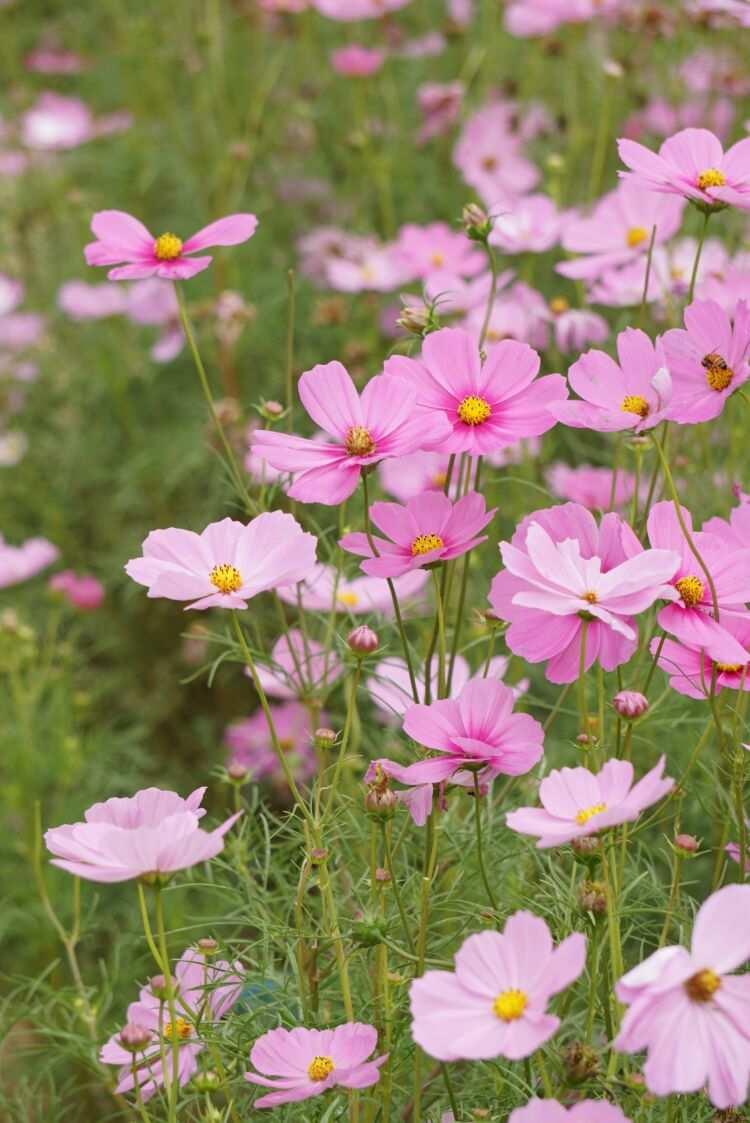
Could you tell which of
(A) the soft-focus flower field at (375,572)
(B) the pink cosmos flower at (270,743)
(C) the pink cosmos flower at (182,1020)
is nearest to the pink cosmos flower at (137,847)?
(A) the soft-focus flower field at (375,572)

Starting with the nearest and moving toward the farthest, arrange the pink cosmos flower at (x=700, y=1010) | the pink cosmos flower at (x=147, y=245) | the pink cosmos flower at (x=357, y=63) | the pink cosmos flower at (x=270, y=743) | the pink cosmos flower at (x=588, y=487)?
the pink cosmos flower at (x=700, y=1010) → the pink cosmos flower at (x=147, y=245) → the pink cosmos flower at (x=588, y=487) → the pink cosmos flower at (x=270, y=743) → the pink cosmos flower at (x=357, y=63)

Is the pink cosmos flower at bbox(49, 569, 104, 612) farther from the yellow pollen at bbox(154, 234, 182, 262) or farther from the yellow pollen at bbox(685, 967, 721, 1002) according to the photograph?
the yellow pollen at bbox(685, 967, 721, 1002)

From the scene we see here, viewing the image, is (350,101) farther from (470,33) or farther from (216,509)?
(216,509)

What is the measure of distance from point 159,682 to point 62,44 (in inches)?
62.9

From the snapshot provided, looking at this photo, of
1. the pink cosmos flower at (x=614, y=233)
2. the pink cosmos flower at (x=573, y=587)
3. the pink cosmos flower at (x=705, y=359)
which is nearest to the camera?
the pink cosmos flower at (x=573, y=587)

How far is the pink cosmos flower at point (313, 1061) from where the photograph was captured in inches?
27.6

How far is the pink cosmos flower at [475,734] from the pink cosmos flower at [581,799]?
1.8 inches

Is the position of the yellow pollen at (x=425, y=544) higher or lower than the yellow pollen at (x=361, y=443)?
lower

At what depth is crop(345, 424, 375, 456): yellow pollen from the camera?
0.77 meters

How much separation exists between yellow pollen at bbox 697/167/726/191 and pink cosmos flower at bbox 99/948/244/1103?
0.51 metres

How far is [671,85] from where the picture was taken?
1959mm

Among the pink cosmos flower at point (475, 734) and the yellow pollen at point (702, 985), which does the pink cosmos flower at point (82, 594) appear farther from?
the yellow pollen at point (702, 985)

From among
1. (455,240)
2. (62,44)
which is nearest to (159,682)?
(455,240)

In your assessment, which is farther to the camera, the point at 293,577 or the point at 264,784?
the point at 264,784
